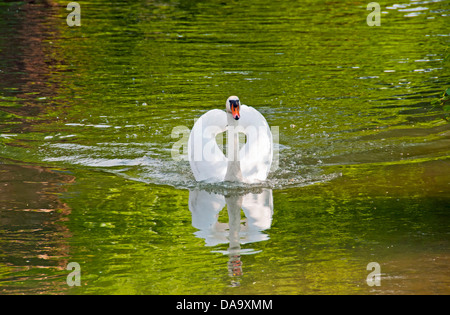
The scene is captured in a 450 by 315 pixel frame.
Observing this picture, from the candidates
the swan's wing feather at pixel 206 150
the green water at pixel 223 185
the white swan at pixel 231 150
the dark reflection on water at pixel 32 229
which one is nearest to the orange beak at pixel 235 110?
the white swan at pixel 231 150

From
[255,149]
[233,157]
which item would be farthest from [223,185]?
[255,149]

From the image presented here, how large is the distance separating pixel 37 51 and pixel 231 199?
11.8 metres

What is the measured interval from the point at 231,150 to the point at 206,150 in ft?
1.13

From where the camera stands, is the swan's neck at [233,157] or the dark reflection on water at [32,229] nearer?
the dark reflection on water at [32,229]

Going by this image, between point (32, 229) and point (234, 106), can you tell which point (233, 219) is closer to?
point (234, 106)

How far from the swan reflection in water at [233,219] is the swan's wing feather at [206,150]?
237mm

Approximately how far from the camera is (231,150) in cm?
864

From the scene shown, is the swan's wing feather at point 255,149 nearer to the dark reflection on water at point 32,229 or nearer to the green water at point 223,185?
the green water at point 223,185

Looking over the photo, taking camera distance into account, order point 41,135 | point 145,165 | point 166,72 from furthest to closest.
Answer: point 166,72
point 41,135
point 145,165

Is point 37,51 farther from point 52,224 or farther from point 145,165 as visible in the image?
point 52,224

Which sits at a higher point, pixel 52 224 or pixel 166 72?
pixel 166 72

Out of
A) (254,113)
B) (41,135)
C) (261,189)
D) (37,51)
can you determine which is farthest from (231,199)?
(37,51)

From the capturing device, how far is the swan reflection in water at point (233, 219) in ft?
22.8

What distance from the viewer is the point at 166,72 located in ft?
51.5
